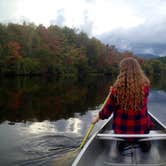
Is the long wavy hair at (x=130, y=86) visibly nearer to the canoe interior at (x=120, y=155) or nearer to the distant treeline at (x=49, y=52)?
the canoe interior at (x=120, y=155)

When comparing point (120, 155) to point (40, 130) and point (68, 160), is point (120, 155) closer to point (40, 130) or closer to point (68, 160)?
point (68, 160)

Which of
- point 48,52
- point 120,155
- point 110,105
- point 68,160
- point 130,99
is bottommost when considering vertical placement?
point 68,160

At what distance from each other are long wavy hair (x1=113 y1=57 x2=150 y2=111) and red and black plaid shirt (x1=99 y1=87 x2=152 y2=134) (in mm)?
100

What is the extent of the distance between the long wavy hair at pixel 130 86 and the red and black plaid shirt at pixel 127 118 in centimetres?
10

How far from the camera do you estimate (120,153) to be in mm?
7664

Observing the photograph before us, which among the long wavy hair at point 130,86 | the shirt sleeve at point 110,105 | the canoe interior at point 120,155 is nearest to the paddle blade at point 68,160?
the canoe interior at point 120,155

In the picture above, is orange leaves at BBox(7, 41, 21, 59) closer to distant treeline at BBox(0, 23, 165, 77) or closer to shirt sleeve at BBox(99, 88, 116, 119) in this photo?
distant treeline at BBox(0, 23, 165, 77)

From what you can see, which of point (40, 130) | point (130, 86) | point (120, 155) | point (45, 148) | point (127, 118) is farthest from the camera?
point (40, 130)

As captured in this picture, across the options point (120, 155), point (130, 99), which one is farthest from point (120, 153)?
point (130, 99)

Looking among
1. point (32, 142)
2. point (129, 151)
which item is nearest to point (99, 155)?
point (129, 151)

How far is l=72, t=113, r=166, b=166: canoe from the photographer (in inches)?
285

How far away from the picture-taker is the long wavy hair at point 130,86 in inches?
279

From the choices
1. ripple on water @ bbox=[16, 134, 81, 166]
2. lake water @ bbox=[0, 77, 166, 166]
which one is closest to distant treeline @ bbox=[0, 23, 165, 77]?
lake water @ bbox=[0, 77, 166, 166]

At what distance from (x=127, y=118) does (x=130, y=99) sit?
16.8 inches
